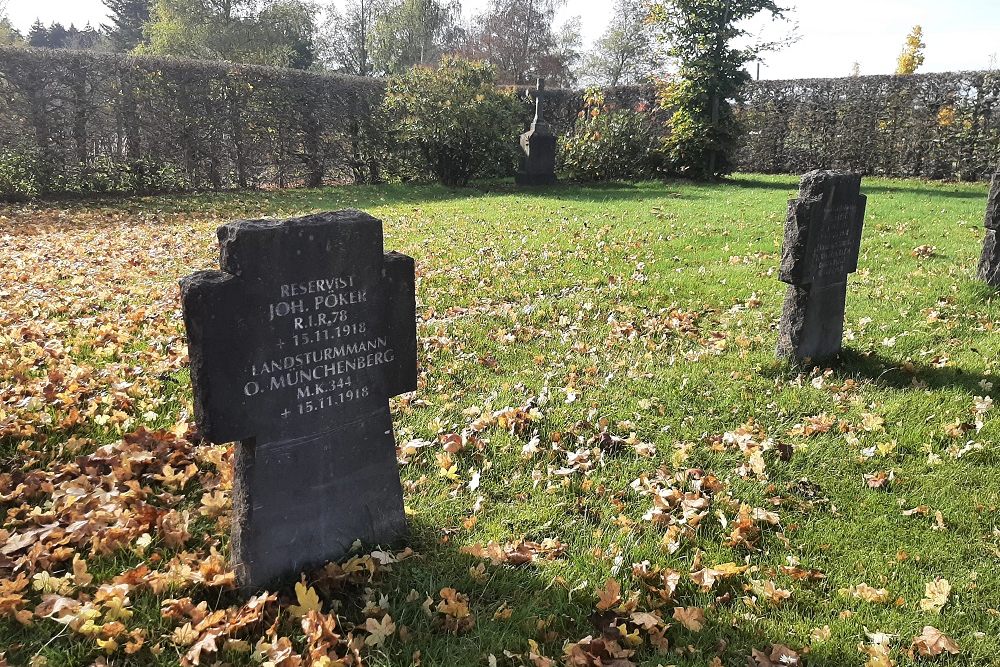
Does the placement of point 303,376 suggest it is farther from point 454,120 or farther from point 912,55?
point 912,55

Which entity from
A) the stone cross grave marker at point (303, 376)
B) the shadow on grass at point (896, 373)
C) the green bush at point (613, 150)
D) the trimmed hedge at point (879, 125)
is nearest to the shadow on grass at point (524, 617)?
the stone cross grave marker at point (303, 376)

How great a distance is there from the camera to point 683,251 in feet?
30.5

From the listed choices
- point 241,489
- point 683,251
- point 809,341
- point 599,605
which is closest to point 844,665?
point 599,605

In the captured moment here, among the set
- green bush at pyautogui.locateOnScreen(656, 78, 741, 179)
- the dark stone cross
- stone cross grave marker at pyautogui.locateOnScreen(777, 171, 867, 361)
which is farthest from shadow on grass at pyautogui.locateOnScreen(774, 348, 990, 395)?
green bush at pyautogui.locateOnScreen(656, 78, 741, 179)

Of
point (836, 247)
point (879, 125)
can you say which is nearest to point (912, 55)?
point (879, 125)

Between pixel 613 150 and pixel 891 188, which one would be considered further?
pixel 613 150

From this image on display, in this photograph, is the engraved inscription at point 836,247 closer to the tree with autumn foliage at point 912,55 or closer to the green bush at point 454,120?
the green bush at point 454,120

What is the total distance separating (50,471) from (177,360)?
179 cm

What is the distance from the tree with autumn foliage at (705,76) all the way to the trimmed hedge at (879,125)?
2.59 metres

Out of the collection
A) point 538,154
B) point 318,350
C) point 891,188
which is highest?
point 538,154

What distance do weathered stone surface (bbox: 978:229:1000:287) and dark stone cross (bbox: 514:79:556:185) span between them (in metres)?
11.6

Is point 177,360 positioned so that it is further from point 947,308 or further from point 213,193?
point 213,193

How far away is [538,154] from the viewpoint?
1752 centimetres

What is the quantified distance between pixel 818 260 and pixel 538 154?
13.0m
